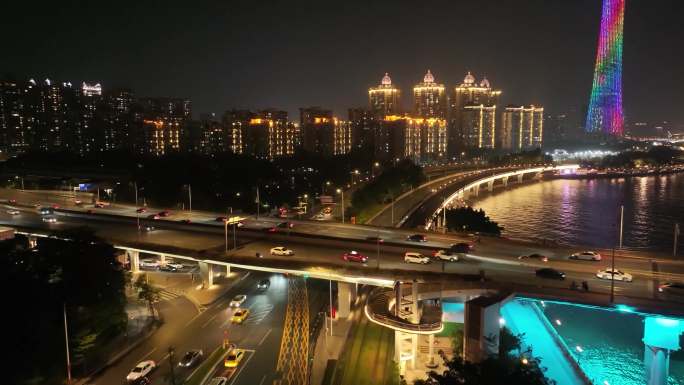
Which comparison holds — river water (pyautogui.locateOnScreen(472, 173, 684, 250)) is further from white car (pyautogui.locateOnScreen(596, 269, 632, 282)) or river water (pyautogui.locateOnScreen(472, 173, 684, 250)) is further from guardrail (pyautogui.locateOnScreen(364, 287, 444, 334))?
guardrail (pyautogui.locateOnScreen(364, 287, 444, 334))

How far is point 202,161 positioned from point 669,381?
38.7 meters

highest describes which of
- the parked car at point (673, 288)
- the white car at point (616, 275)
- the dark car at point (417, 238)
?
the dark car at point (417, 238)

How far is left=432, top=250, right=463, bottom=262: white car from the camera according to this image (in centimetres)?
1539

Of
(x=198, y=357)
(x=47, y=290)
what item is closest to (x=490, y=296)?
(x=198, y=357)

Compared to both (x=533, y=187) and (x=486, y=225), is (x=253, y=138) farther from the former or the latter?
(x=486, y=225)

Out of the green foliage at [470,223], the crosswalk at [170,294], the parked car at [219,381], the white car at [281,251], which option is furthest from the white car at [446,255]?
the green foliage at [470,223]

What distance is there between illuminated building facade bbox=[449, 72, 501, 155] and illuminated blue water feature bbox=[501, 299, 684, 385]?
76.9 metres

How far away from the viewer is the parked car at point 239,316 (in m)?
14.7

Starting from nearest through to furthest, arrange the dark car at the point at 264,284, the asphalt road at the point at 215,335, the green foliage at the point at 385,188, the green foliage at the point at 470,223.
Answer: the asphalt road at the point at 215,335
the dark car at the point at 264,284
the green foliage at the point at 470,223
the green foliage at the point at 385,188

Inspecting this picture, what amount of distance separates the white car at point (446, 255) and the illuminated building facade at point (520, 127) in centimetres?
9919

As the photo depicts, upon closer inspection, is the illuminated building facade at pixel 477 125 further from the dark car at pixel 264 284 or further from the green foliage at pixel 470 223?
the dark car at pixel 264 284

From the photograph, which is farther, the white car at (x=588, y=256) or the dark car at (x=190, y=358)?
the white car at (x=588, y=256)

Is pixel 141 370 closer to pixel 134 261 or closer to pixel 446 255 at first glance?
pixel 134 261

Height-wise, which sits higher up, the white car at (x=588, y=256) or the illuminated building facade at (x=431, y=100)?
the illuminated building facade at (x=431, y=100)
